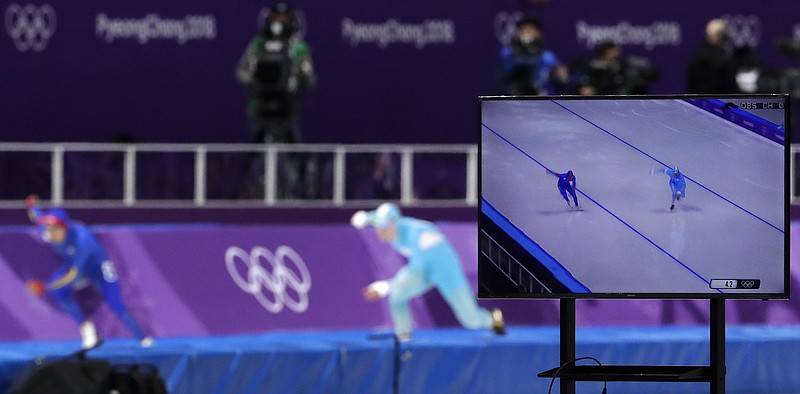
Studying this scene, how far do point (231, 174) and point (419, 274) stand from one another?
1850mm

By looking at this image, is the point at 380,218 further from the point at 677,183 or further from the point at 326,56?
the point at 677,183

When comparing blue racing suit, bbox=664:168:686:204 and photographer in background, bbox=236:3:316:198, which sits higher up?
photographer in background, bbox=236:3:316:198

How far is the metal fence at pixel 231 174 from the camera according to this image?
1177cm

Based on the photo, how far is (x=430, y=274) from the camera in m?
10.9

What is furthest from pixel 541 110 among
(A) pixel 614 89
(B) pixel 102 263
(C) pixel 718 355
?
(A) pixel 614 89

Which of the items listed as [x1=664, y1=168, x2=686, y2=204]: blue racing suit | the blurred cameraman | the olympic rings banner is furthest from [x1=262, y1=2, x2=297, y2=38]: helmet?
[x1=664, y1=168, x2=686, y2=204]: blue racing suit

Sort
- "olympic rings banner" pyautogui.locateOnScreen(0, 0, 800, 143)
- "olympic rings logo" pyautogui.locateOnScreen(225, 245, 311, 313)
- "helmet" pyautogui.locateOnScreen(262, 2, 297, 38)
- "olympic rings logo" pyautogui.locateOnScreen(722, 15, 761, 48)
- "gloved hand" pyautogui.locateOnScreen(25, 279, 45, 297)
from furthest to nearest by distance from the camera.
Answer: "olympic rings logo" pyautogui.locateOnScreen(722, 15, 761, 48)
"olympic rings banner" pyautogui.locateOnScreen(0, 0, 800, 143)
"helmet" pyautogui.locateOnScreen(262, 2, 297, 38)
"olympic rings logo" pyautogui.locateOnScreen(225, 245, 311, 313)
"gloved hand" pyautogui.locateOnScreen(25, 279, 45, 297)

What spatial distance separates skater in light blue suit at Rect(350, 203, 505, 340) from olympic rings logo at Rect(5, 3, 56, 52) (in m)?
4.86

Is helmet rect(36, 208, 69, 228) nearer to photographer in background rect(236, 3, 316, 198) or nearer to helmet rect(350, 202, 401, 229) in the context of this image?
helmet rect(350, 202, 401, 229)

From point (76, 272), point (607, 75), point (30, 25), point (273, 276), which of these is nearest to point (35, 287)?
point (76, 272)

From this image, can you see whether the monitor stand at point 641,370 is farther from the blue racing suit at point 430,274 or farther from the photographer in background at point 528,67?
the photographer in background at point 528,67

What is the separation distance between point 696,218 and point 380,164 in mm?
6900

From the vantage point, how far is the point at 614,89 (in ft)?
43.1

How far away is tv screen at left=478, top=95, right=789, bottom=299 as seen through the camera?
5359 millimetres
